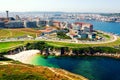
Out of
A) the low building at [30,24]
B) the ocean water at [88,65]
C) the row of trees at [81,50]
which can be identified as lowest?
the ocean water at [88,65]

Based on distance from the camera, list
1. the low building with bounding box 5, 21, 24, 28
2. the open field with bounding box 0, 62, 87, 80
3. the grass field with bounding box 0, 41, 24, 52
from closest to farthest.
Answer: the open field with bounding box 0, 62, 87, 80
the grass field with bounding box 0, 41, 24, 52
the low building with bounding box 5, 21, 24, 28

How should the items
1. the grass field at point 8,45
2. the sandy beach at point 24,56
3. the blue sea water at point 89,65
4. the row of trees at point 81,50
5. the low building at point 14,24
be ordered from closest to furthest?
1. the blue sea water at point 89,65
2. the sandy beach at point 24,56
3. the row of trees at point 81,50
4. the grass field at point 8,45
5. the low building at point 14,24

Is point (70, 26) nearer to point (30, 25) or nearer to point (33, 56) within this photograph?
point (30, 25)

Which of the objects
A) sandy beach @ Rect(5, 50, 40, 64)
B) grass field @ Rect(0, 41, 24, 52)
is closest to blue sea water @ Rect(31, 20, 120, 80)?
sandy beach @ Rect(5, 50, 40, 64)

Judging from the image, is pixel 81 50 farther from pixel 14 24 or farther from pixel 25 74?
pixel 14 24

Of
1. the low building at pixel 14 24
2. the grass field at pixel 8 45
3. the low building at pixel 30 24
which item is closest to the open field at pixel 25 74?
the grass field at pixel 8 45

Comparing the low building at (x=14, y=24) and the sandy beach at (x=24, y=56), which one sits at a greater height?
the low building at (x=14, y=24)

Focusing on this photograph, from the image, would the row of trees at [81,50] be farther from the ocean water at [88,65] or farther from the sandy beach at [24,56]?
the ocean water at [88,65]

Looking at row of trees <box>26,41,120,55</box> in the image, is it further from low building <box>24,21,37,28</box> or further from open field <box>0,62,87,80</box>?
low building <box>24,21,37,28</box>
